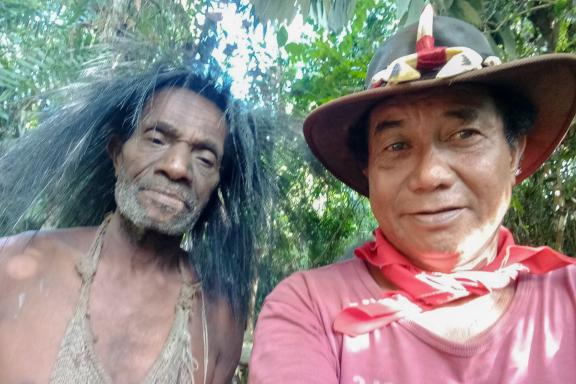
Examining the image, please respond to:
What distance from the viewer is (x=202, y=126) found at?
2.03 metres

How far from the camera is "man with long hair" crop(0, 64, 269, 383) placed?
70.5 inches

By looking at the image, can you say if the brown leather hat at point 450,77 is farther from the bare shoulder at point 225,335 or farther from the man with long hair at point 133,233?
the bare shoulder at point 225,335

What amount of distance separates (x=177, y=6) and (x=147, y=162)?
→ 2.47ft

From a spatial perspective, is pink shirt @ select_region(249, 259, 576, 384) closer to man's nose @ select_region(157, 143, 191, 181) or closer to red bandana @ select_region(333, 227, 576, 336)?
red bandana @ select_region(333, 227, 576, 336)

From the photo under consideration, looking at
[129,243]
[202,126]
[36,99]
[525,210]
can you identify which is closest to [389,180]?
[202,126]

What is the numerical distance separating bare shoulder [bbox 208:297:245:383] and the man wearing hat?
0.69 metres

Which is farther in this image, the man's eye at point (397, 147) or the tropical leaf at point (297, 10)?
the tropical leaf at point (297, 10)

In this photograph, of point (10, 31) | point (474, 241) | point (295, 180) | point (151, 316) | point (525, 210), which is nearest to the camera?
point (474, 241)

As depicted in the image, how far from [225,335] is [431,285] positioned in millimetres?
917

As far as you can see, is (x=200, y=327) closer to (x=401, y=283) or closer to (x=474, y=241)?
Answer: (x=401, y=283)

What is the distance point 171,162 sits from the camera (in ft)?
6.29

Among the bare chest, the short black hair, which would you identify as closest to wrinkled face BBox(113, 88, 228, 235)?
the short black hair

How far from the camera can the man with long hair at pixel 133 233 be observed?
70.5 inches

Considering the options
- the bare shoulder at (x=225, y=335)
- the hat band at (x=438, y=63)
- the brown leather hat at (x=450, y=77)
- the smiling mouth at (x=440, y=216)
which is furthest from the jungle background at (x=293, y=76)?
the smiling mouth at (x=440, y=216)
